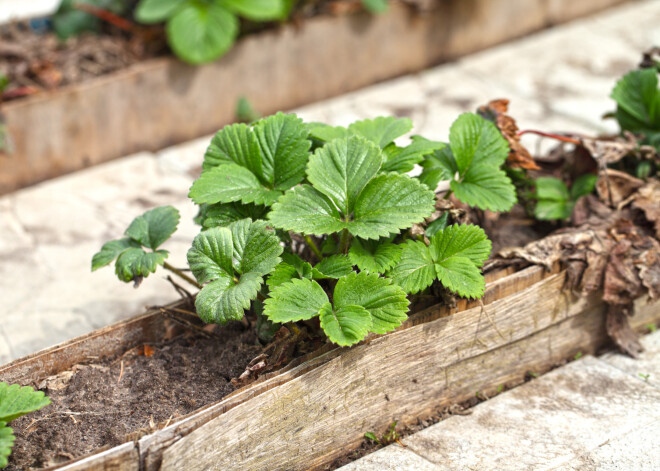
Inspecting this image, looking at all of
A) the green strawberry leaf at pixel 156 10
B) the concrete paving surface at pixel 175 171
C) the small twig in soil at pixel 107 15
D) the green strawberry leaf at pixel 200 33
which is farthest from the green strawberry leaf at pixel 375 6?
the small twig in soil at pixel 107 15

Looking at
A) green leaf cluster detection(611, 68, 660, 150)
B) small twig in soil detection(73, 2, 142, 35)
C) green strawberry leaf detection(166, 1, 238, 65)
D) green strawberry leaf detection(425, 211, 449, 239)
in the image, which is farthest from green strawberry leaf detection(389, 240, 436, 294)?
small twig in soil detection(73, 2, 142, 35)

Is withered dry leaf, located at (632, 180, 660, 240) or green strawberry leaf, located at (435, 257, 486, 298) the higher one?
withered dry leaf, located at (632, 180, 660, 240)

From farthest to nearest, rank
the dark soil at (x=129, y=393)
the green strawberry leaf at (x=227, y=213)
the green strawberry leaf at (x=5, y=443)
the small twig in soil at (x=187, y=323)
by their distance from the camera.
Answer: the small twig in soil at (x=187, y=323), the green strawberry leaf at (x=227, y=213), the dark soil at (x=129, y=393), the green strawberry leaf at (x=5, y=443)

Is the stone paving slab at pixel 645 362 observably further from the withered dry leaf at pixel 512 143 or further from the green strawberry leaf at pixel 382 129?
the green strawberry leaf at pixel 382 129

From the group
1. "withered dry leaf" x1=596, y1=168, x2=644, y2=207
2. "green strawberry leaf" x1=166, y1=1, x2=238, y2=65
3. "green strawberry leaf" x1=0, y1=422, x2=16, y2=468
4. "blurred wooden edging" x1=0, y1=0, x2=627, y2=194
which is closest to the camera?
"green strawberry leaf" x1=0, y1=422, x2=16, y2=468

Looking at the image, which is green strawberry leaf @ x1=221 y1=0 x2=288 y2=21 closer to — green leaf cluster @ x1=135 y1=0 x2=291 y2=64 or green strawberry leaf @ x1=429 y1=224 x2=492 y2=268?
green leaf cluster @ x1=135 y1=0 x2=291 y2=64

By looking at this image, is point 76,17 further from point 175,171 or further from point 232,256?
point 232,256
